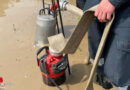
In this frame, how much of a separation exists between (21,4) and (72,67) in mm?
3394

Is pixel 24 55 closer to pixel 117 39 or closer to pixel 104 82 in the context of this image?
pixel 104 82

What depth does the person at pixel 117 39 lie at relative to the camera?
4.30ft

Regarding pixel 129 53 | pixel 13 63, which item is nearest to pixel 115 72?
pixel 129 53

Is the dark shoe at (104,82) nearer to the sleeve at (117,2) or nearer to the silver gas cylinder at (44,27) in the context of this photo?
the sleeve at (117,2)

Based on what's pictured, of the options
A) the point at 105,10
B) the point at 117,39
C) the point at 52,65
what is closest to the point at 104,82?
the point at 52,65

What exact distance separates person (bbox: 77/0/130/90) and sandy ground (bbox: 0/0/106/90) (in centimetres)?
83

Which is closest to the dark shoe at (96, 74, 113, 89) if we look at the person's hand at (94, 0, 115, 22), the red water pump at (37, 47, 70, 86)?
the red water pump at (37, 47, 70, 86)

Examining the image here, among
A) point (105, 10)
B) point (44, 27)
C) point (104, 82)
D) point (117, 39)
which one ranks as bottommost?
point (104, 82)

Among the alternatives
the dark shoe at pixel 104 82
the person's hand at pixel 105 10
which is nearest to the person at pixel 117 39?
the person's hand at pixel 105 10

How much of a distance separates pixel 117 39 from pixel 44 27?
75.9 inches

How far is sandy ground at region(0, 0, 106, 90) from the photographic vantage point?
2.36m

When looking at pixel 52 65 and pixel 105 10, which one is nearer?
pixel 105 10

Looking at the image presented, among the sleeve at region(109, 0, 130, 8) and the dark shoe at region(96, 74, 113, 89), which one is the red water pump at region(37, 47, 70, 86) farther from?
the sleeve at region(109, 0, 130, 8)

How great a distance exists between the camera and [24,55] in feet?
9.66
